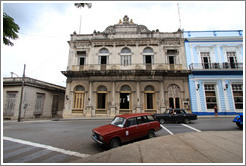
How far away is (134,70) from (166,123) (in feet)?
26.3

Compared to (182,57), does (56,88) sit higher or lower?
lower

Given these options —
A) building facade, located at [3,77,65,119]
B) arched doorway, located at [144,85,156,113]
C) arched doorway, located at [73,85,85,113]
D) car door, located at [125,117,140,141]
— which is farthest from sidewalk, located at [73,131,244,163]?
building facade, located at [3,77,65,119]

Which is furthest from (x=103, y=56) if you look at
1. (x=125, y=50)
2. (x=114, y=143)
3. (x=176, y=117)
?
(x=114, y=143)

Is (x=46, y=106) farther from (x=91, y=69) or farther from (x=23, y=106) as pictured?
(x=91, y=69)

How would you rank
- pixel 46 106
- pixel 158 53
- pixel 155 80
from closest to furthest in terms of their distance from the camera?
pixel 155 80 < pixel 158 53 < pixel 46 106

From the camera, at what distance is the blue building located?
14.9 metres

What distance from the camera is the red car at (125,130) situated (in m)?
4.69

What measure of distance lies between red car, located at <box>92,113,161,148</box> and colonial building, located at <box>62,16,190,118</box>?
9.10 metres

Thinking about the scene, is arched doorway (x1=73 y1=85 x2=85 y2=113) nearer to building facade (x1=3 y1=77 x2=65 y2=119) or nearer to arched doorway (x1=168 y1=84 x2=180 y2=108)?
building facade (x1=3 y1=77 x2=65 y2=119)

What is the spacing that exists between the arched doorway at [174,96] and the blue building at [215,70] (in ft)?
5.57

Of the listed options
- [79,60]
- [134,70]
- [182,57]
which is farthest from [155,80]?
[79,60]

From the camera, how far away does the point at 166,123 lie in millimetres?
10297

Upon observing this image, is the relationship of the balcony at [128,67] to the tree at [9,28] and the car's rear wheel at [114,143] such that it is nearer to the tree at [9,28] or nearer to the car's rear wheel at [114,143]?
the tree at [9,28]

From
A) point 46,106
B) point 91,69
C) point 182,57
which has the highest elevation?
point 182,57
